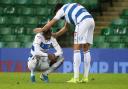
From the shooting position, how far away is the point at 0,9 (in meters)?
23.4

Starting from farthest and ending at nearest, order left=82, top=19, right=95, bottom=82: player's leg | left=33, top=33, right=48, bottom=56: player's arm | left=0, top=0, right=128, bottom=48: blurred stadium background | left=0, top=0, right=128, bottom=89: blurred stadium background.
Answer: left=0, top=0, right=128, bottom=48: blurred stadium background, left=0, top=0, right=128, bottom=89: blurred stadium background, left=82, top=19, right=95, bottom=82: player's leg, left=33, top=33, right=48, bottom=56: player's arm

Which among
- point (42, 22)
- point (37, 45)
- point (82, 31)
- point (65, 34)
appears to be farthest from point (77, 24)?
point (42, 22)

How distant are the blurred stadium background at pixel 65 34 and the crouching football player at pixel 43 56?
20.5 ft

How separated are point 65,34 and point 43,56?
862 cm

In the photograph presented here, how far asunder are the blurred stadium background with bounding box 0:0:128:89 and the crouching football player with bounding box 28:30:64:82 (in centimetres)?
624

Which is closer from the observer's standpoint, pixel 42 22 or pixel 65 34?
pixel 65 34

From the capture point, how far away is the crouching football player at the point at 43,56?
13625 mm

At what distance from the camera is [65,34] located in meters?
22.4

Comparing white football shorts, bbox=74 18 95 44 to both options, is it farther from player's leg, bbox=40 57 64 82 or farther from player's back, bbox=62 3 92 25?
player's leg, bbox=40 57 64 82

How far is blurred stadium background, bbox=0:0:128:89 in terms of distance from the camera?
2022 cm

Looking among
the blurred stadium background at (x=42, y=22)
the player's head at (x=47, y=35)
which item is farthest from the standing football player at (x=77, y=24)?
the blurred stadium background at (x=42, y=22)

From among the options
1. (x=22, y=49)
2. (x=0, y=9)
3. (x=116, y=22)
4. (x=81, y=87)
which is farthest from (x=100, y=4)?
(x=81, y=87)

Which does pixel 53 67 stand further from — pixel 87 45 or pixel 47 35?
pixel 87 45

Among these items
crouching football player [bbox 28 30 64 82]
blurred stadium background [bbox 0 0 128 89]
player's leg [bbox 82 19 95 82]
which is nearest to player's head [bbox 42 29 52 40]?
crouching football player [bbox 28 30 64 82]
